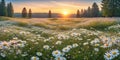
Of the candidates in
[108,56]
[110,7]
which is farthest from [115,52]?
[110,7]

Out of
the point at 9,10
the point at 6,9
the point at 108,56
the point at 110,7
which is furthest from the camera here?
the point at 9,10

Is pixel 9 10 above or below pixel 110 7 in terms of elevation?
below

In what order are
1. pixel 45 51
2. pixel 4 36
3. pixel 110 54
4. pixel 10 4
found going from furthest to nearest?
pixel 10 4, pixel 4 36, pixel 45 51, pixel 110 54

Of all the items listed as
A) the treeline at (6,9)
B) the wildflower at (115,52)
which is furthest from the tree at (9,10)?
the wildflower at (115,52)

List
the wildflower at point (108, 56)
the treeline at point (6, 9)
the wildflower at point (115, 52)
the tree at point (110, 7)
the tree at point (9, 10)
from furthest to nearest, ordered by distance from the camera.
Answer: the tree at point (9, 10) < the treeline at point (6, 9) < the tree at point (110, 7) < the wildflower at point (115, 52) < the wildflower at point (108, 56)

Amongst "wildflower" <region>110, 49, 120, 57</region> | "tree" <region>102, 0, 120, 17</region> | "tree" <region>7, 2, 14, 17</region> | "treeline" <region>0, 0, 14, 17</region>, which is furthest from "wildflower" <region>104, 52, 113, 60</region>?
"tree" <region>7, 2, 14, 17</region>

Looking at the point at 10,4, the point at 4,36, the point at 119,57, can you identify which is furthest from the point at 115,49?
the point at 10,4

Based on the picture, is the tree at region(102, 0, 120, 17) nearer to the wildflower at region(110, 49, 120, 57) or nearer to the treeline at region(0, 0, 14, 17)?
the treeline at region(0, 0, 14, 17)

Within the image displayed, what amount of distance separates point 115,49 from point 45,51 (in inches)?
86.5

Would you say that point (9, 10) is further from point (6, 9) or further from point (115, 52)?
point (115, 52)

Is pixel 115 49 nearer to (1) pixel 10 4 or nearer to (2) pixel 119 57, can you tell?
(2) pixel 119 57

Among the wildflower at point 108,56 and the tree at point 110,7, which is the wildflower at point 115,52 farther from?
the tree at point 110,7

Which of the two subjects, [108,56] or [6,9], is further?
[6,9]

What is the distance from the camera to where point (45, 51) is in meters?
10.3
